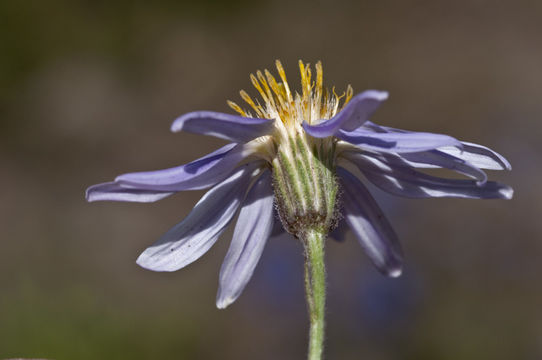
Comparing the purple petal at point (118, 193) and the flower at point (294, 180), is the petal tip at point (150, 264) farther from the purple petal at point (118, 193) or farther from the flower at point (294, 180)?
the purple petal at point (118, 193)

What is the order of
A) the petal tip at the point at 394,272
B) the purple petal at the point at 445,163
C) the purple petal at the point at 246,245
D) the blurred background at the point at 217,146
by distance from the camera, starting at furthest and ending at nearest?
1. the blurred background at the point at 217,146
2. the petal tip at the point at 394,272
3. the purple petal at the point at 246,245
4. the purple petal at the point at 445,163

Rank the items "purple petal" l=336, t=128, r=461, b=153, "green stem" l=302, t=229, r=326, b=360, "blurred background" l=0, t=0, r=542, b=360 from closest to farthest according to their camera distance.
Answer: "green stem" l=302, t=229, r=326, b=360, "purple petal" l=336, t=128, r=461, b=153, "blurred background" l=0, t=0, r=542, b=360

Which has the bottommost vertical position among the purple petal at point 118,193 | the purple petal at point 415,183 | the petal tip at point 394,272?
the petal tip at point 394,272

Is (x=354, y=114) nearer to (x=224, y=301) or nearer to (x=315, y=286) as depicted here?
(x=315, y=286)

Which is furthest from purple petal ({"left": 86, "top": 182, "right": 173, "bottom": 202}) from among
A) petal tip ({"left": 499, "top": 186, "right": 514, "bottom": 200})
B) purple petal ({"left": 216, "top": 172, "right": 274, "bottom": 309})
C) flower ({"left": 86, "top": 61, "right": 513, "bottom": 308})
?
petal tip ({"left": 499, "top": 186, "right": 514, "bottom": 200})

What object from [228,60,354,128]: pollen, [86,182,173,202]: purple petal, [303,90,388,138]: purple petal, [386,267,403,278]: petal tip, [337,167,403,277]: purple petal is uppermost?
[228,60,354,128]: pollen

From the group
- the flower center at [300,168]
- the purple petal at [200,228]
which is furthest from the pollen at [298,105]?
the purple petal at [200,228]

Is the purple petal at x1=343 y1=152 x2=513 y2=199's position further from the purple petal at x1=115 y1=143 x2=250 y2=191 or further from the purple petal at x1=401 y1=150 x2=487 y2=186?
the purple petal at x1=115 y1=143 x2=250 y2=191
